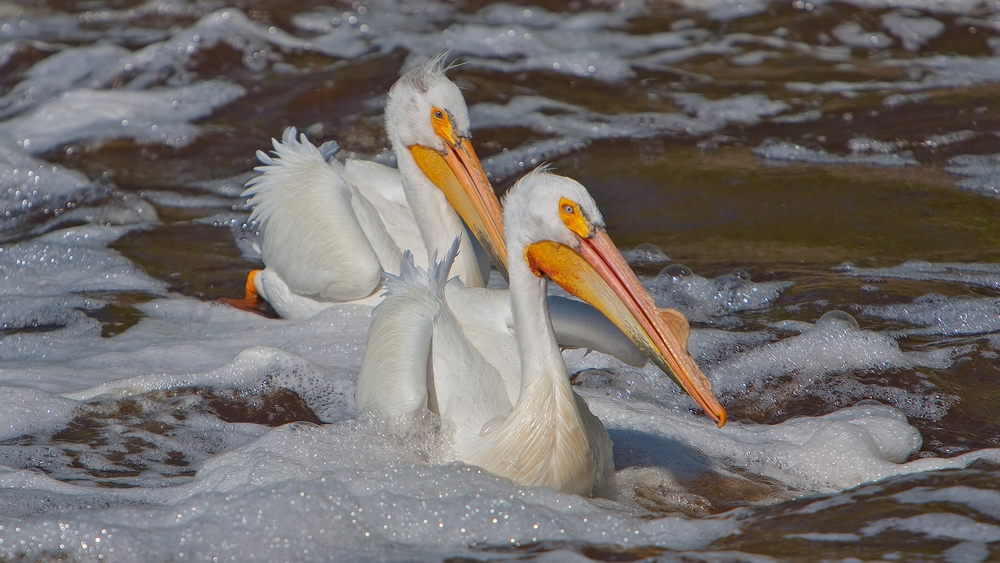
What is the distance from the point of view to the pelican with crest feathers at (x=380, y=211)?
3725 mm

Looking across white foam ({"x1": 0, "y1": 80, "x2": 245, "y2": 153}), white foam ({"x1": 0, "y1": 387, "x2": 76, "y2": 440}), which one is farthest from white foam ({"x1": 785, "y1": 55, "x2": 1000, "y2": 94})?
white foam ({"x1": 0, "y1": 387, "x2": 76, "y2": 440})

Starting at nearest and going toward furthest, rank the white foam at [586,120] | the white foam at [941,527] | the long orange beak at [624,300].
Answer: the white foam at [941,527] → the long orange beak at [624,300] → the white foam at [586,120]

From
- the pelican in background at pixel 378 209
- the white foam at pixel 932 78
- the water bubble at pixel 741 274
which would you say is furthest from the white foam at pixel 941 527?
the white foam at pixel 932 78

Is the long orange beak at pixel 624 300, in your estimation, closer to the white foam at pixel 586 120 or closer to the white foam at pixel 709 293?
the white foam at pixel 709 293

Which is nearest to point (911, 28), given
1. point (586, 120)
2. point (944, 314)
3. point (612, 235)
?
point (586, 120)

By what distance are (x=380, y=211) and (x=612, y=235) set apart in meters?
1.14

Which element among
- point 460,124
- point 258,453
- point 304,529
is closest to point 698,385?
point 304,529

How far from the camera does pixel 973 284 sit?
4.06 metres

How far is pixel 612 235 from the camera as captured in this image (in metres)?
4.75

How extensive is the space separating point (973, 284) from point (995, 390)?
89 cm

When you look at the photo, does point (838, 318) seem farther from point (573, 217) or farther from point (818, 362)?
point (573, 217)

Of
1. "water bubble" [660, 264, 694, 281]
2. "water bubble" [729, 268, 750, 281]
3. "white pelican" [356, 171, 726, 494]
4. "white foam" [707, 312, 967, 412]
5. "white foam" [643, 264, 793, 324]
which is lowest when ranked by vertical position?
"white foam" [707, 312, 967, 412]

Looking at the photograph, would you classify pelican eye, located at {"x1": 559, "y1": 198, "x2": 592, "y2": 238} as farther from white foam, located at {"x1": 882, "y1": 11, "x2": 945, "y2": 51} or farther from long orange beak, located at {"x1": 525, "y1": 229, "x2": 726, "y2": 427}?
white foam, located at {"x1": 882, "y1": 11, "x2": 945, "y2": 51}

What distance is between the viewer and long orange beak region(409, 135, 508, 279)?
3.53m
